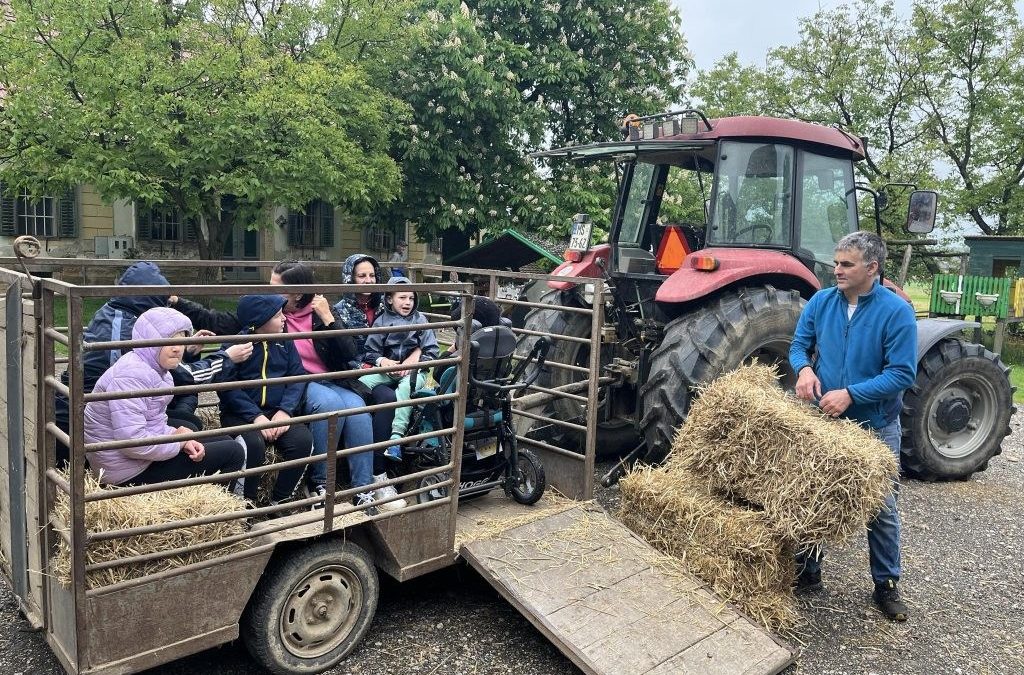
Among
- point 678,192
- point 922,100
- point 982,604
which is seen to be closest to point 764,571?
point 982,604

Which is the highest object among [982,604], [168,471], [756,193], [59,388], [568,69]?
[568,69]

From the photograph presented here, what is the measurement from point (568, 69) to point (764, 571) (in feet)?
44.8

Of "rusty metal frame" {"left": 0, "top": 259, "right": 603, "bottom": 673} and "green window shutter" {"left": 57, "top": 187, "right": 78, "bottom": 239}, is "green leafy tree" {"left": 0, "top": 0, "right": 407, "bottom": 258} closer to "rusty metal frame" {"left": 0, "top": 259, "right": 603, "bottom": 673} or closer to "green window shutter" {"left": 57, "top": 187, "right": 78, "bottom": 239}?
"green window shutter" {"left": 57, "top": 187, "right": 78, "bottom": 239}

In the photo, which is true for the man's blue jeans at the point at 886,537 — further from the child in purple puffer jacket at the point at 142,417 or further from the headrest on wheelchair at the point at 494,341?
the child in purple puffer jacket at the point at 142,417

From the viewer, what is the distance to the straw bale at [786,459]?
3.37m

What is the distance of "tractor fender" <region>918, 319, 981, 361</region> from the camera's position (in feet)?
18.9

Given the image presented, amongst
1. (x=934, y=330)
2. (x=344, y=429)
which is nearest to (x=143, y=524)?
(x=344, y=429)

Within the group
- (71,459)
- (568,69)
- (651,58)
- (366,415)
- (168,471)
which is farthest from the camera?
(651,58)

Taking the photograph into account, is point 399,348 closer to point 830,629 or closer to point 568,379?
point 568,379

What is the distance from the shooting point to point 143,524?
263cm

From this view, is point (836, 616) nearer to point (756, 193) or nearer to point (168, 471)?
point (756, 193)

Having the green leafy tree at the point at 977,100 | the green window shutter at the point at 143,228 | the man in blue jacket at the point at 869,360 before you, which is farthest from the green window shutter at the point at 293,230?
the man in blue jacket at the point at 869,360

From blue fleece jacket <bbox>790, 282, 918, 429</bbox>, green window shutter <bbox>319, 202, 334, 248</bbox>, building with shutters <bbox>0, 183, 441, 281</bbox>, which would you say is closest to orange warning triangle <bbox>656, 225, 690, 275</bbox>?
blue fleece jacket <bbox>790, 282, 918, 429</bbox>

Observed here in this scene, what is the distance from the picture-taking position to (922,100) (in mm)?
17641
